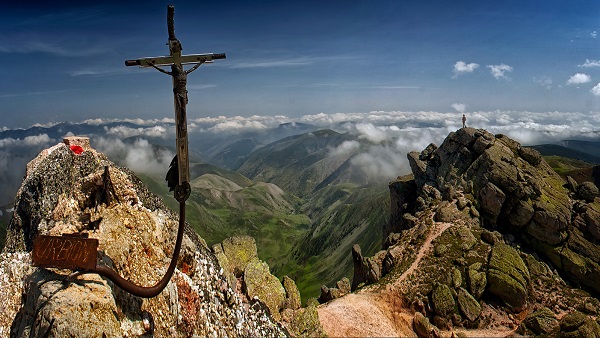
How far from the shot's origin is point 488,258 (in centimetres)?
6034

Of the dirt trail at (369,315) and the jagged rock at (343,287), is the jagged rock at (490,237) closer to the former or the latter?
the dirt trail at (369,315)

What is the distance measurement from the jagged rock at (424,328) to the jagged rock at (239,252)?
31.1m

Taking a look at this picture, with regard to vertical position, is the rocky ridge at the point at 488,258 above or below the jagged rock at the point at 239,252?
below

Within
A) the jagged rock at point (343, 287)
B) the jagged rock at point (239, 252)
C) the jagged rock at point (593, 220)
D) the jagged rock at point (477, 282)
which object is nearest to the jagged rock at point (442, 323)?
the jagged rock at point (477, 282)

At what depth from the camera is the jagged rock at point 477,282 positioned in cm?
5516

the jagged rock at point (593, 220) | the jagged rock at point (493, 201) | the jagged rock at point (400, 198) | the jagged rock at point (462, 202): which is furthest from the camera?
the jagged rock at point (400, 198)

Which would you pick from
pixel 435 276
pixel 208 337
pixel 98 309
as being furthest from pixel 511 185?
pixel 98 309

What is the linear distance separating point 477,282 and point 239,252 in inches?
1751

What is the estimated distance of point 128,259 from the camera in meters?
13.8

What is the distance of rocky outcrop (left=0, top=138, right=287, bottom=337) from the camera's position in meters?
10.4

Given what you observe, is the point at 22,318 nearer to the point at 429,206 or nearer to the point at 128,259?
the point at 128,259

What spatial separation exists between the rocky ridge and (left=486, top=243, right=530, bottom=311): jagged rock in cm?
16

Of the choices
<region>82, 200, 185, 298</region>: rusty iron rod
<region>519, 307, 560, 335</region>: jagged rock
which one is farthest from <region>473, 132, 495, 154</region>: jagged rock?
<region>82, 200, 185, 298</region>: rusty iron rod

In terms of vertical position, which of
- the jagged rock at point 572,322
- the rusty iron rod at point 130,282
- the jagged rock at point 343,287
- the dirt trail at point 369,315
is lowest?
the jagged rock at point 343,287
